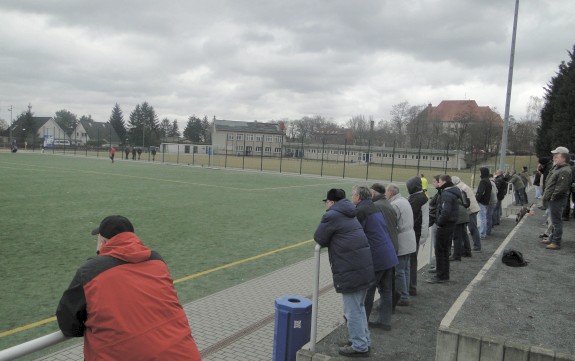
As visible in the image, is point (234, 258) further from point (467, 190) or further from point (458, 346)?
point (458, 346)

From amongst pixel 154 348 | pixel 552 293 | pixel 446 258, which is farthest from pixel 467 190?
pixel 154 348

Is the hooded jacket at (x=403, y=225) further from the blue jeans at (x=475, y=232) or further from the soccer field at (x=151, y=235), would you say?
the blue jeans at (x=475, y=232)

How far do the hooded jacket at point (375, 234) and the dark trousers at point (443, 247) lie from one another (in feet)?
8.24

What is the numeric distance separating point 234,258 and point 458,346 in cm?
646

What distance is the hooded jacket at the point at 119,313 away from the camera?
92.7 inches

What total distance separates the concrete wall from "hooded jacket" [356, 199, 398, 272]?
1.19 metres

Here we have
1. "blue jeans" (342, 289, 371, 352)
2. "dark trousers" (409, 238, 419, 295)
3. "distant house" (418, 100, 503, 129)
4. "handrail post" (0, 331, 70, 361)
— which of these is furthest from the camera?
"distant house" (418, 100, 503, 129)

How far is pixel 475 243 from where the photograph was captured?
9.82m

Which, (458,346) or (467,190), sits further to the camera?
(467,190)

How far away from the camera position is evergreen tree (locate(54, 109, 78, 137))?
13650 cm

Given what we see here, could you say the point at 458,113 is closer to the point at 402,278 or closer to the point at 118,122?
the point at 118,122

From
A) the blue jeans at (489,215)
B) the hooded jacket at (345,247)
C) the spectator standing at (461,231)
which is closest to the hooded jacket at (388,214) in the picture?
the hooded jacket at (345,247)

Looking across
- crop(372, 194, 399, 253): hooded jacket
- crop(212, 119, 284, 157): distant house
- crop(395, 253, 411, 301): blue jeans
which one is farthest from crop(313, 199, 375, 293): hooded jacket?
crop(212, 119, 284, 157): distant house

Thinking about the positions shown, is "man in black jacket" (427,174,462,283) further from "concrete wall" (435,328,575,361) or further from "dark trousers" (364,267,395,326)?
"concrete wall" (435,328,575,361)
